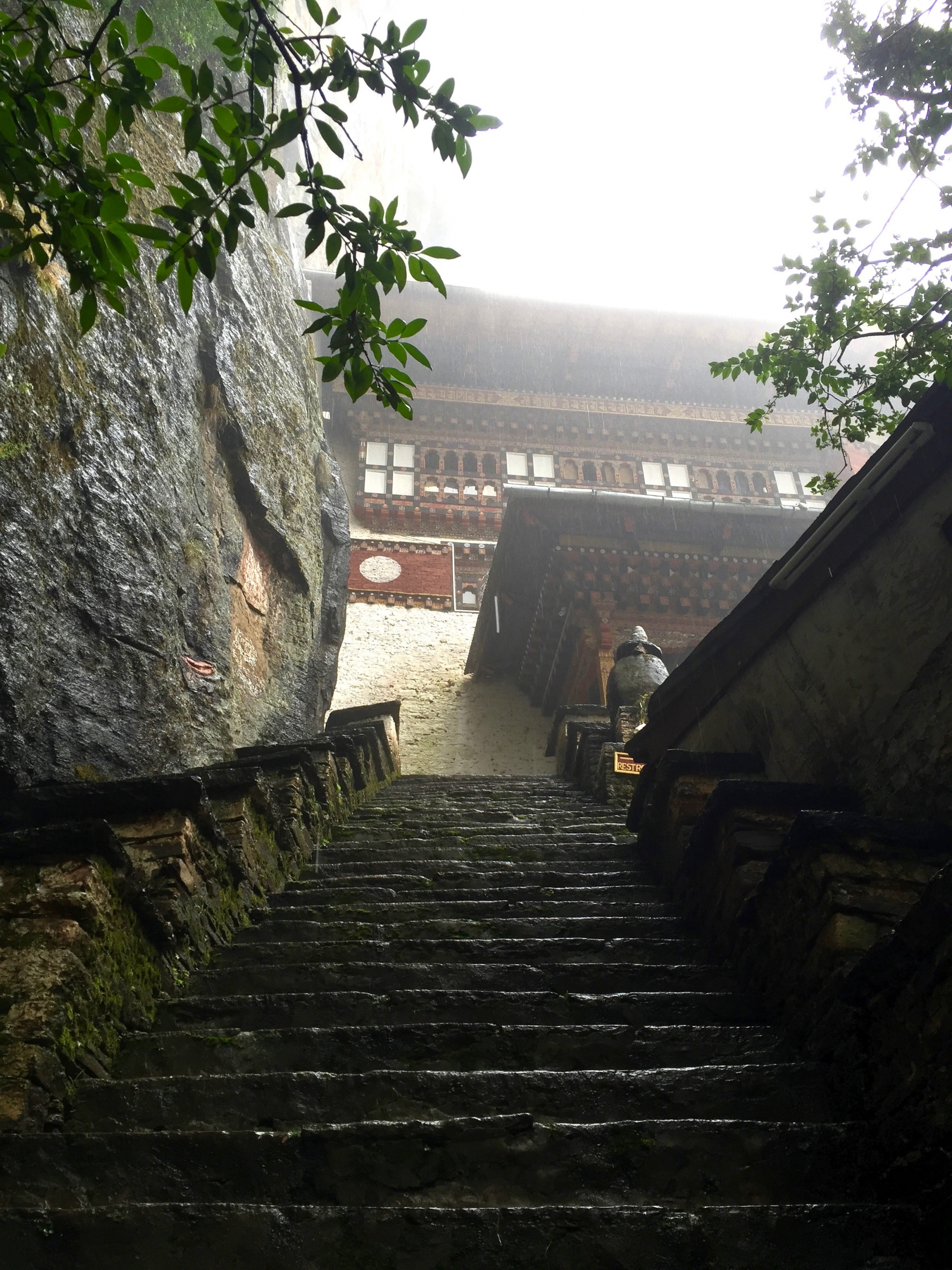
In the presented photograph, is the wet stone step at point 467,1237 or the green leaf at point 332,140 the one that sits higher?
the green leaf at point 332,140

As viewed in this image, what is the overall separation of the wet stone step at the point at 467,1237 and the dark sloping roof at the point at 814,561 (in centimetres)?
294

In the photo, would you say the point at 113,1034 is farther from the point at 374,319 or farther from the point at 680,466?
the point at 680,466

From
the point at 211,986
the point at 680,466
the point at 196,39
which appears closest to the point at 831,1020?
the point at 211,986

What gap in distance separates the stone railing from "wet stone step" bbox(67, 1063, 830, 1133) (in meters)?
0.18

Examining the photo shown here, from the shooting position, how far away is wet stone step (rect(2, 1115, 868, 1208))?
6.86 ft

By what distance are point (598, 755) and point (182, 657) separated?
3422 millimetres

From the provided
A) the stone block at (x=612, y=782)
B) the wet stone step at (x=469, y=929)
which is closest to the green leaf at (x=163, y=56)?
the wet stone step at (x=469, y=929)

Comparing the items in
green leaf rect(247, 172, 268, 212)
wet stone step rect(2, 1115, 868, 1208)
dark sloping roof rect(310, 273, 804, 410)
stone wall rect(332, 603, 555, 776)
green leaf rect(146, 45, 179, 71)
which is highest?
dark sloping roof rect(310, 273, 804, 410)

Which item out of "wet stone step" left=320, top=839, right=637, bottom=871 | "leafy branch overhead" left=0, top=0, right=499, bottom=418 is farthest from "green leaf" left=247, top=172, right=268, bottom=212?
"wet stone step" left=320, top=839, right=637, bottom=871

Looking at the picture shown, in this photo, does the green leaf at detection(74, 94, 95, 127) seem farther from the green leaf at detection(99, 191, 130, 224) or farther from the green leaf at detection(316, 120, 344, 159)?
the green leaf at detection(316, 120, 344, 159)

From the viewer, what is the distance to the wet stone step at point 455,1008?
2.96m

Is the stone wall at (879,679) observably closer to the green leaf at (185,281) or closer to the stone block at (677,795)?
the stone block at (677,795)

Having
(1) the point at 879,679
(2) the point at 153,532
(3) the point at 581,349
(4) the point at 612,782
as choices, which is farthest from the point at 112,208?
(3) the point at 581,349

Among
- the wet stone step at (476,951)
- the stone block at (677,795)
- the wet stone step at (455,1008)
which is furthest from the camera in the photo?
the stone block at (677,795)
